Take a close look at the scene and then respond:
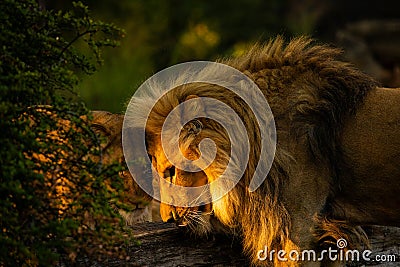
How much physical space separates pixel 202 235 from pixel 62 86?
1146 millimetres

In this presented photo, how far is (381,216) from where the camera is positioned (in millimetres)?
3650

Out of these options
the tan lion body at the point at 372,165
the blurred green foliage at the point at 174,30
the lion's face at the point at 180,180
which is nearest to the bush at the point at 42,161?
the lion's face at the point at 180,180

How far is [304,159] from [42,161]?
3.97ft

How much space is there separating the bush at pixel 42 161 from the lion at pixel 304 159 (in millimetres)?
742

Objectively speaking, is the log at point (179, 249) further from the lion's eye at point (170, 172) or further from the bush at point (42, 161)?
the bush at point (42, 161)

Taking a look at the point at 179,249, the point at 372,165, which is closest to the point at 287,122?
the point at 372,165

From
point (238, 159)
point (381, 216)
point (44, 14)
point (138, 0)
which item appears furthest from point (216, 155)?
point (138, 0)

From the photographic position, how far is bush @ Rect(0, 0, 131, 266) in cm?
280

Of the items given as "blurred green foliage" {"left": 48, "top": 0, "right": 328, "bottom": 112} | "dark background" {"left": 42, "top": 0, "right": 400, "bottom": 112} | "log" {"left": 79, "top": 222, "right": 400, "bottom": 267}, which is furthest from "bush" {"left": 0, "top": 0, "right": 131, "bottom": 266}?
"blurred green foliage" {"left": 48, "top": 0, "right": 328, "bottom": 112}

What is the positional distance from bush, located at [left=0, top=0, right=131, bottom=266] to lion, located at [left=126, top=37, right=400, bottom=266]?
2.43 feet

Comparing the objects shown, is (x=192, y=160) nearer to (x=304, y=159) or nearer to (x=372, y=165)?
(x=304, y=159)

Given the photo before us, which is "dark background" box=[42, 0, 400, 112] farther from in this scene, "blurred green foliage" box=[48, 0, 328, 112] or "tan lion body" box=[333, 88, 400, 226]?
"tan lion body" box=[333, 88, 400, 226]

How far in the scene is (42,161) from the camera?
9.93 ft

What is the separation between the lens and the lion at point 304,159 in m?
3.54
